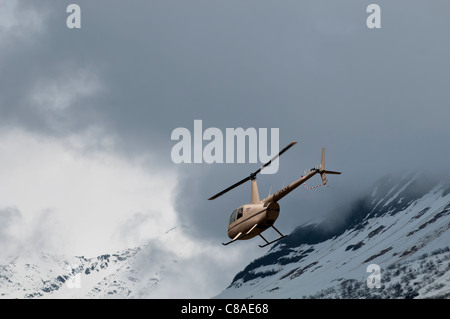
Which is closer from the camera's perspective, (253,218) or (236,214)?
(253,218)

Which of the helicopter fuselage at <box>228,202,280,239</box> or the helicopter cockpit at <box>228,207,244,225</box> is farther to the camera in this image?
the helicopter cockpit at <box>228,207,244,225</box>

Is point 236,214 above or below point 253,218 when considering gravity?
above

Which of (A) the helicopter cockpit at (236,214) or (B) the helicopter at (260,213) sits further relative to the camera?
(A) the helicopter cockpit at (236,214)

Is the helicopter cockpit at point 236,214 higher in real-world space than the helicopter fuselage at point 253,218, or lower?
higher

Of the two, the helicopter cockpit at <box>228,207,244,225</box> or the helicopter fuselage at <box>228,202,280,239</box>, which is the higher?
the helicopter cockpit at <box>228,207,244,225</box>

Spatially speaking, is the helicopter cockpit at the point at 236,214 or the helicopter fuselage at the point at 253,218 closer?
the helicopter fuselage at the point at 253,218

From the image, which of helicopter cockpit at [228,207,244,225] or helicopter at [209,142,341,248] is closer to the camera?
helicopter at [209,142,341,248]
